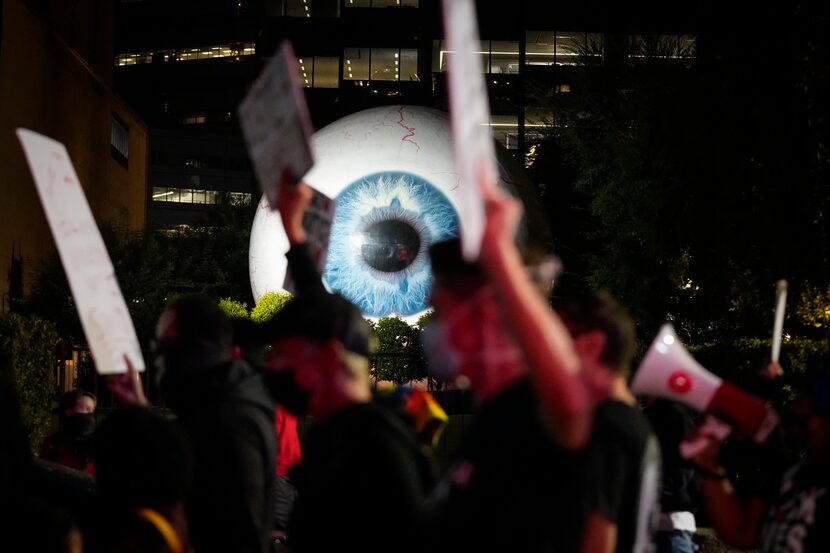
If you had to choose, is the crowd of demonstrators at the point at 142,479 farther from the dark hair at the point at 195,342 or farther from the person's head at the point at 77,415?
the person's head at the point at 77,415

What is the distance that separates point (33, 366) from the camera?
10305mm

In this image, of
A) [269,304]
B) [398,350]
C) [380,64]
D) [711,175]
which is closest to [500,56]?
[380,64]

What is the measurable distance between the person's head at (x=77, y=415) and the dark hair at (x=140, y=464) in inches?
168

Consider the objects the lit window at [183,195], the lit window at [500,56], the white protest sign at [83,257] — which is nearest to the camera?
the white protest sign at [83,257]

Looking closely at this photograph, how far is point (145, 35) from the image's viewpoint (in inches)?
2977

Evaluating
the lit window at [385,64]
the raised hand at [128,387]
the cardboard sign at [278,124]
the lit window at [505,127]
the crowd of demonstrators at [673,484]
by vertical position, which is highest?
the lit window at [385,64]

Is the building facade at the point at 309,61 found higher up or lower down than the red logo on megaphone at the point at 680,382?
higher up

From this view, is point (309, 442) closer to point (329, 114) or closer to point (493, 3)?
point (329, 114)

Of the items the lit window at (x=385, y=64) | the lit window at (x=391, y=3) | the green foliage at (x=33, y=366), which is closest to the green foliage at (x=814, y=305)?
the green foliage at (x=33, y=366)

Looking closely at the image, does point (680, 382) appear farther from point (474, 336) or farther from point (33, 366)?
point (33, 366)

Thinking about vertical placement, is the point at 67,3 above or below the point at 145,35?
below

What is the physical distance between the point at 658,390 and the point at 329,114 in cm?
5619

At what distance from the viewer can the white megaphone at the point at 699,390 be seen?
3361mm

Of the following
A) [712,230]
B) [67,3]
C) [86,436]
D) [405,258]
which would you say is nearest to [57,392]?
[86,436]
